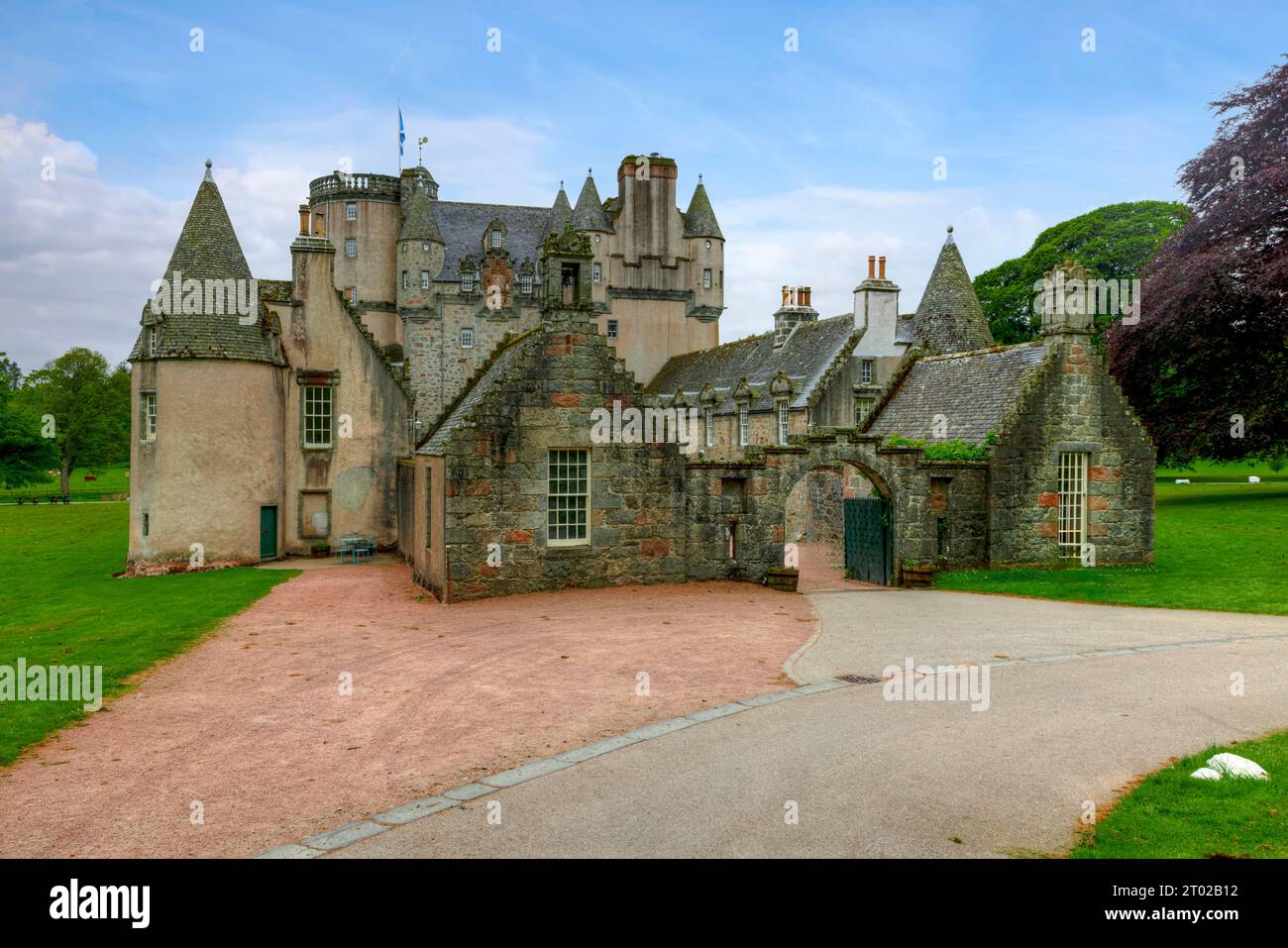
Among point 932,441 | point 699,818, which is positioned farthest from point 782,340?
point 699,818

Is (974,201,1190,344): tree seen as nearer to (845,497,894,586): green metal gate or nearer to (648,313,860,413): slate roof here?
(648,313,860,413): slate roof

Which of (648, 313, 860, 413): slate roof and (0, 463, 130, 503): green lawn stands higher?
(648, 313, 860, 413): slate roof

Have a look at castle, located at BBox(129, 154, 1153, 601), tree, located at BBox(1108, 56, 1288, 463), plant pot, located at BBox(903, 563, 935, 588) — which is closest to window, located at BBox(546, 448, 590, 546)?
castle, located at BBox(129, 154, 1153, 601)

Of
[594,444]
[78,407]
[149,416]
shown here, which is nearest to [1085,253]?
[594,444]

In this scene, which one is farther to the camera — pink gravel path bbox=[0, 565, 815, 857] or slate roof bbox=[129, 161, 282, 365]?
slate roof bbox=[129, 161, 282, 365]

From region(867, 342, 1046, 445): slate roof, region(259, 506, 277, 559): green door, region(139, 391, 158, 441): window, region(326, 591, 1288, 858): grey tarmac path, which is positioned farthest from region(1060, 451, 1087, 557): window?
region(139, 391, 158, 441): window

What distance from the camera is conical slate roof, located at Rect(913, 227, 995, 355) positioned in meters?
36.3

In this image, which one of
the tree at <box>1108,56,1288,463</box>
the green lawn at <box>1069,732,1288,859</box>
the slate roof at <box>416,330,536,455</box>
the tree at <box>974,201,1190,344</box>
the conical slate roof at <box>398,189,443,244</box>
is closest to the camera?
the green lawn at <box>1069,732,1288,859</box>

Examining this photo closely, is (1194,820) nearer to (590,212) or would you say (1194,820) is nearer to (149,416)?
(149,416)

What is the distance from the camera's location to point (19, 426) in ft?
191

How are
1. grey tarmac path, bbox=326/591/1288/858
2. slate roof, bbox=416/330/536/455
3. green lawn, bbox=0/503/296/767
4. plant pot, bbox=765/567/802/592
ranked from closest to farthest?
grey tarmac path, bbox=326/591/1288/858 → green lawn, bbox=0/503/296/767 → slate roof, bbox=416/330/536/455 → plant pot, bbox=765/567/802/592

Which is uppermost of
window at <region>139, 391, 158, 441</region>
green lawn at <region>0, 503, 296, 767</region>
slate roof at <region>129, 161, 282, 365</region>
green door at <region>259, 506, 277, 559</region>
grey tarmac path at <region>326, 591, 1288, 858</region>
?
slate roof at <region>129, 161, 282, 365</region>

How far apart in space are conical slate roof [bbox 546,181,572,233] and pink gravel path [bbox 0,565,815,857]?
152ft

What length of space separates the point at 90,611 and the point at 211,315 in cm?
1235
